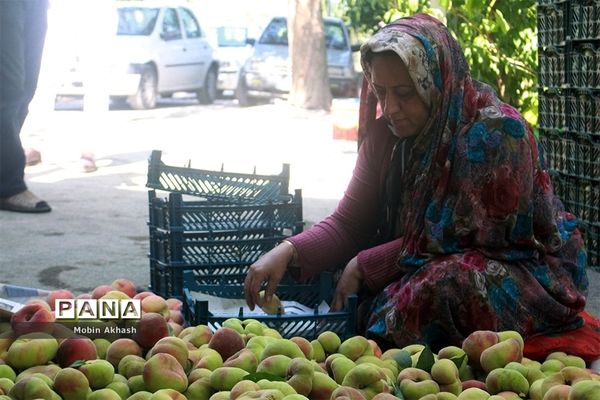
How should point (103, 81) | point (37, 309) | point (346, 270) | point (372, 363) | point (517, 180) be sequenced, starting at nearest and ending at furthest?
point (372, 363) → point (37, 309) → point (517, 180) → point (346, 270) → point (103, 81)

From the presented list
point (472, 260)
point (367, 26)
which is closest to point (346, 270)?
point (472, 260)

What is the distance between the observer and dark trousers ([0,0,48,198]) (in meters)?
6.80

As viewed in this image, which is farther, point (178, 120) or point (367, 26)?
point (367, 26)

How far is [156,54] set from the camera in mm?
17953

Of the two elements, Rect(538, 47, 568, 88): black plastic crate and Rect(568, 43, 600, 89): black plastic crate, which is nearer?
Rect(568, 43, 600, 89): black plastic crate

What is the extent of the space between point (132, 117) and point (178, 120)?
2.38 feet

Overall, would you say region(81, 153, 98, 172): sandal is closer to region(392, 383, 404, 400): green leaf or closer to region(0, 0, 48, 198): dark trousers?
region(0, 0, 48, 198): dark trousers

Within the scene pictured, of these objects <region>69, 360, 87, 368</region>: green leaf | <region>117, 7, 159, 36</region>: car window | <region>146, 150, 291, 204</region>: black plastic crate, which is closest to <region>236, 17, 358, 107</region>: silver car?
<region>117, 7, 159, 36</region>: car window

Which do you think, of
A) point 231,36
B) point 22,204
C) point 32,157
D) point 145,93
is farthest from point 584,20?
point 231,36

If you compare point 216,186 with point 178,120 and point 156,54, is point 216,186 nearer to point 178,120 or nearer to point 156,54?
point 178,120

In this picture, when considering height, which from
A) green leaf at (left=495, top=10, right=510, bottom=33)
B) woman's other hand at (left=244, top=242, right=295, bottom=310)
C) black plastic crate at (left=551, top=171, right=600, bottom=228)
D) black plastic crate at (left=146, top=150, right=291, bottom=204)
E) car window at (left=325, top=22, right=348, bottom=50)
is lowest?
black plastic crate at (left=551, top=171, right=600, bottom=228)

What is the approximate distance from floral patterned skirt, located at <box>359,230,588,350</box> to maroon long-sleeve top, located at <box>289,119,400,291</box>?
133mm

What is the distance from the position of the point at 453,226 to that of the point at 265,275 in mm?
601

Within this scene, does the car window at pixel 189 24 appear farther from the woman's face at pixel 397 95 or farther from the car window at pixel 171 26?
the woman's face at pixel 397 95
